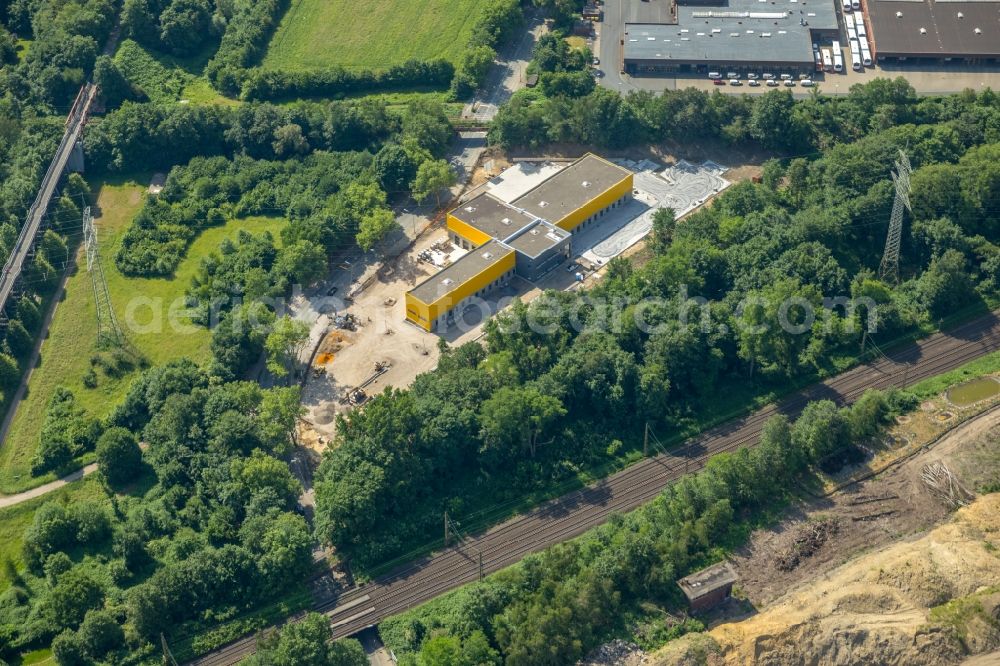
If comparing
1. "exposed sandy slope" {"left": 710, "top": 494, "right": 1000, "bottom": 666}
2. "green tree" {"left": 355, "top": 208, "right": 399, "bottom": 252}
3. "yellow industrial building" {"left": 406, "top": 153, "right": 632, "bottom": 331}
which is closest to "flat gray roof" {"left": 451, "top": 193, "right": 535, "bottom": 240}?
"yellow industrial building" {"left": 406, "top": 153, "right": 632, "bottom": 331}

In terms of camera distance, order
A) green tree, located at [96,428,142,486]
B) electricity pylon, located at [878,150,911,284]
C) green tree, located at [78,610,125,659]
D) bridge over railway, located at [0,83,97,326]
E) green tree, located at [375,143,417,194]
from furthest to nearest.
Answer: green tree, located at [375,143,417,194] → bridge over railway, located at [0,83,97,326] → electricity pylon, located at [878,150,911,284] → green tree, located at [96,428,142,486] → green tree, located at [78,610,125,659]

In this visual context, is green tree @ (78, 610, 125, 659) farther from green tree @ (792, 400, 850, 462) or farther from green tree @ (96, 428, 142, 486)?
green tree @ (792, 400, 850, 462)

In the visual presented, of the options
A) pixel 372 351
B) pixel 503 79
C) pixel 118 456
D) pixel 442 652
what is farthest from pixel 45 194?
pixel 442 652

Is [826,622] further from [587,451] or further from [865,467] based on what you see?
[587,451]

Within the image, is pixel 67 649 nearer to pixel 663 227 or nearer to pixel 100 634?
pixel 100 634

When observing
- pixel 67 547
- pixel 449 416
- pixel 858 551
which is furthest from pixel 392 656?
pixel 858 551

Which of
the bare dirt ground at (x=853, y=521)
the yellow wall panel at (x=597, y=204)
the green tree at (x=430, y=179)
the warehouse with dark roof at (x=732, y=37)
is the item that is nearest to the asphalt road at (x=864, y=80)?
the warehouse with dark roof at (x=732, y=37)

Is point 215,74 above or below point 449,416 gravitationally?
above
